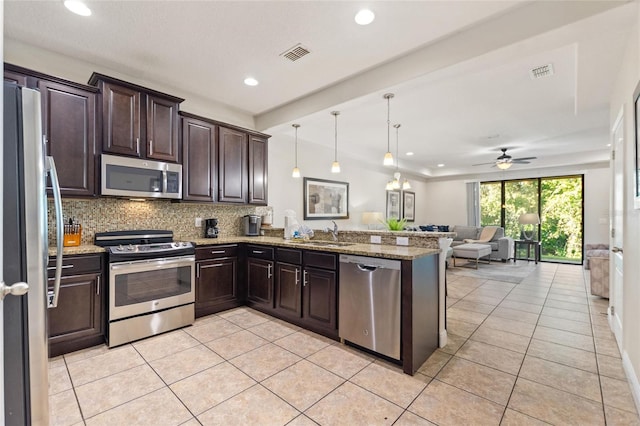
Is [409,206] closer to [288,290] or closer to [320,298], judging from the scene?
[288,290]

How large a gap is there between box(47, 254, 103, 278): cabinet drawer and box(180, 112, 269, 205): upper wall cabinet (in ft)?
3.65

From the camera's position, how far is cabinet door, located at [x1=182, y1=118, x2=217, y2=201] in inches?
138

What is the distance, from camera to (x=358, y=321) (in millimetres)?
2602

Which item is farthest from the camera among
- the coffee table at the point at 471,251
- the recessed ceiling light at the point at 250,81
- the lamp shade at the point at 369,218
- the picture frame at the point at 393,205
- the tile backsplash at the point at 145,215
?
the picture frame at the point at 393,205

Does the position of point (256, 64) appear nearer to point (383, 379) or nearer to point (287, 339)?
Answer: point (287, 339)

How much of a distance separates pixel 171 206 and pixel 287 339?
7.19 feet

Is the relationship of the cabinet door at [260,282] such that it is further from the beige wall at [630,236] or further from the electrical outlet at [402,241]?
the beige wall at [630,236]

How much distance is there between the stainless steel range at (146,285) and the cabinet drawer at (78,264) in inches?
4.5

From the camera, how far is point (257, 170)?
429 centimetres

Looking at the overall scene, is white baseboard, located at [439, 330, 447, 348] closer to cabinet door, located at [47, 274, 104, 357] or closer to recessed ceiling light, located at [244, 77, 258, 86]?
cabinet door, located at [47, 274, 104, 357]

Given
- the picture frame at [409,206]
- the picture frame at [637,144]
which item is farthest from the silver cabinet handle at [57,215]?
the picture frame at [409,206]

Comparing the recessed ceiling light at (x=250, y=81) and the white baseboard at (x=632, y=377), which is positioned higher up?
the recessed ceiling light at (x=250, y=81)

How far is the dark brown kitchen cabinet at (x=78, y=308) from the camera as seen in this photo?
2473 mm

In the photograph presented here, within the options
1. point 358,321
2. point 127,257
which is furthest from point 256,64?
point 358,321
